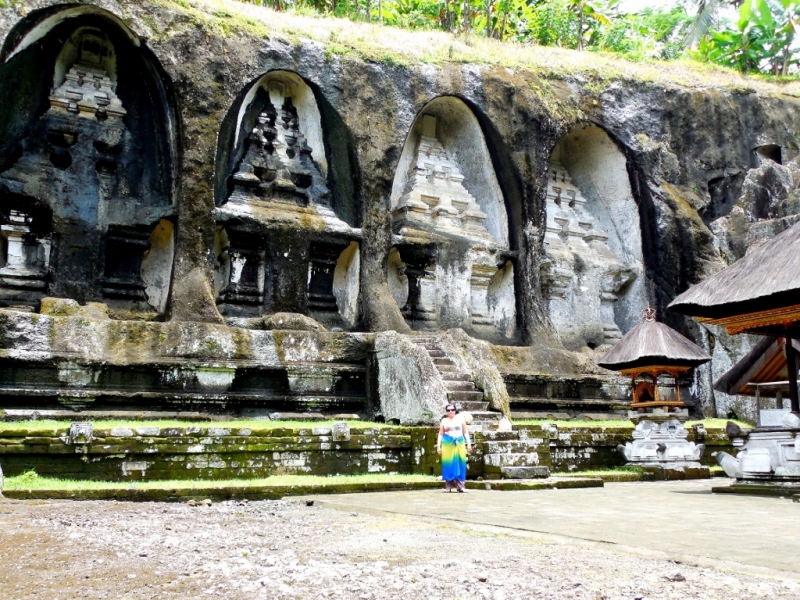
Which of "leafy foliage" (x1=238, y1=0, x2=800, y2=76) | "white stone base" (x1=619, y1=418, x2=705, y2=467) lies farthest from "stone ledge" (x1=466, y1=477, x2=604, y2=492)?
"leafy foliage" (x1=238, y1=0, x2=800, y2=76)

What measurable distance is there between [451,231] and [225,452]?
864cm

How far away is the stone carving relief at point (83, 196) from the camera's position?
13133mm

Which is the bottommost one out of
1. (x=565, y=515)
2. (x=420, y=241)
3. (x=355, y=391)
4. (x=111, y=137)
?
(x=565, y=515)

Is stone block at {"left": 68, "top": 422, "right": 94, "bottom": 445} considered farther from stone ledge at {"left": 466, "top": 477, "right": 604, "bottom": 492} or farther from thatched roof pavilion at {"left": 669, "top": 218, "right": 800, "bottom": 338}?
thatched roof pavilion at {"left": 669, "top": 218, "right": 800, "bottom": 338}

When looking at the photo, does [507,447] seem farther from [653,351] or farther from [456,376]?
[653,351]

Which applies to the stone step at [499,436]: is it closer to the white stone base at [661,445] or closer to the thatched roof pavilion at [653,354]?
the white stone base at [661,445]

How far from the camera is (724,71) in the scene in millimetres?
21078

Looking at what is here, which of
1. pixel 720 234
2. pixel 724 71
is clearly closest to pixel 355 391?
pixel 720 234

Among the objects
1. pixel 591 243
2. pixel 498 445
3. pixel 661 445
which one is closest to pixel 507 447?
pixel 498 445

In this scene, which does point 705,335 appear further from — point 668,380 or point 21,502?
point 21,502

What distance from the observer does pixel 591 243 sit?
61.2 feet

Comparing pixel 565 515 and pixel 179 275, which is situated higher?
pixel 179 275

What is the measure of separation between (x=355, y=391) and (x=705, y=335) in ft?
26.5

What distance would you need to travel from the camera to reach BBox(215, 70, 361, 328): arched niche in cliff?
45.7 ft
